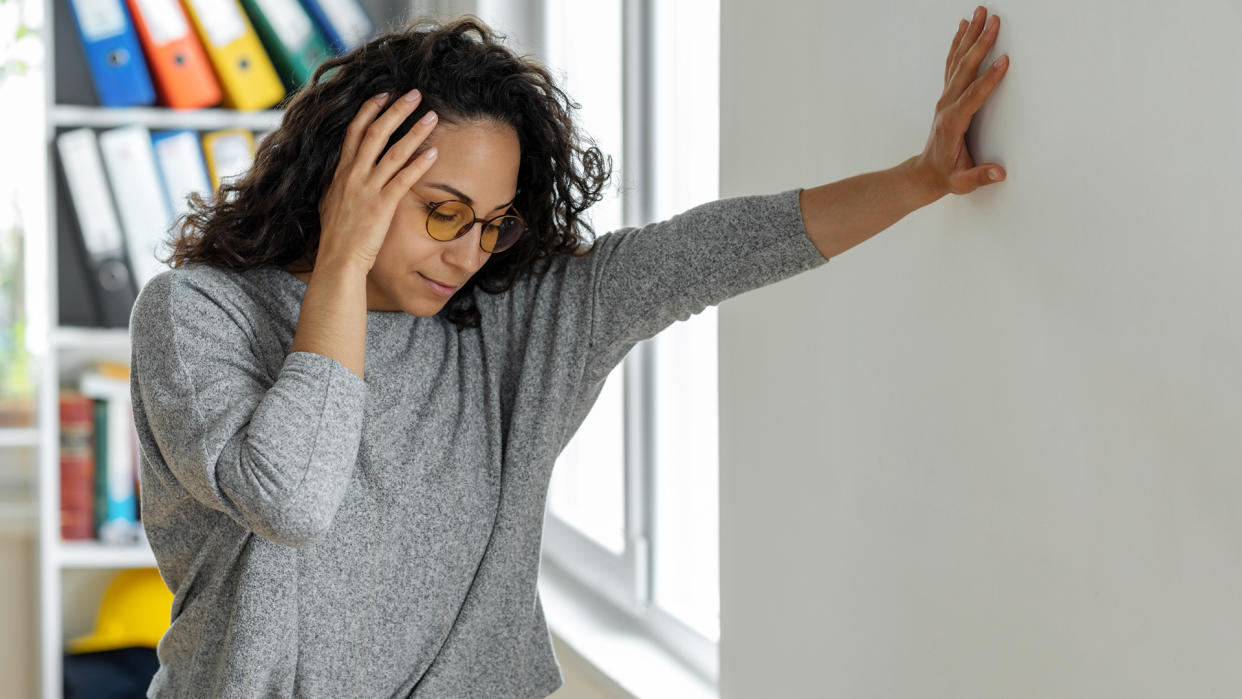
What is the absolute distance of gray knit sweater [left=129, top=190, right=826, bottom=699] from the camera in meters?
1.05

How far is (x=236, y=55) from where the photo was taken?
8.33ft

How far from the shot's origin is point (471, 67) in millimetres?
1208

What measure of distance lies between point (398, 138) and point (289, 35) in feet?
5.12

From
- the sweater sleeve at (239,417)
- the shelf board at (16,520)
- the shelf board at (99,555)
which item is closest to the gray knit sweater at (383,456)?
the sweater sleeve at (239,417)

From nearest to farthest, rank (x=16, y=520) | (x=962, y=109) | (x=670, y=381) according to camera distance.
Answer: (x=962, y=109), (x=670, y=381), (x=16, y=520)

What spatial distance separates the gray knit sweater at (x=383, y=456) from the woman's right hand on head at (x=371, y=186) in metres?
0.12

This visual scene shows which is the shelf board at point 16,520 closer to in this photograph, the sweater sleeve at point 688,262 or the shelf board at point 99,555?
the shelf board at point 99,555

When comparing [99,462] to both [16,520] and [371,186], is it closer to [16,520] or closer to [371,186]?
[16,520]

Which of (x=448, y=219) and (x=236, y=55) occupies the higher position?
(x=236, y=55)

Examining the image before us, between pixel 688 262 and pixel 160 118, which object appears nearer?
pixel 688 262

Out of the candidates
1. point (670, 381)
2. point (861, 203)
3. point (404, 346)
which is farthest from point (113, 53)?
point (861, 203)

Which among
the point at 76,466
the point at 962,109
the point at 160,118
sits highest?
the point at 160,118

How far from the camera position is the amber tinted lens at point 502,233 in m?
1.17

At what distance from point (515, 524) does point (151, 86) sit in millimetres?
1744
